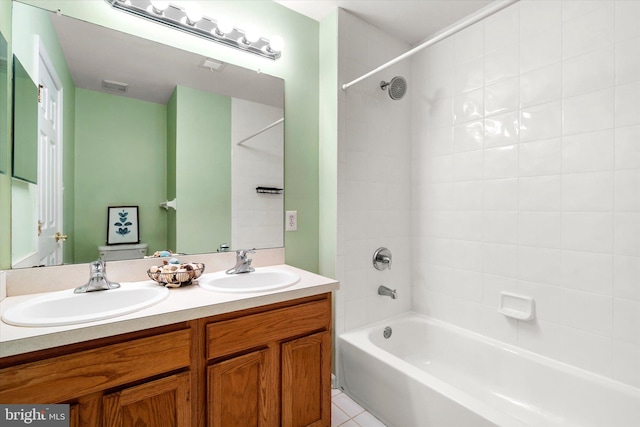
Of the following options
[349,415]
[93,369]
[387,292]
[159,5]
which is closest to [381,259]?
[387,292]

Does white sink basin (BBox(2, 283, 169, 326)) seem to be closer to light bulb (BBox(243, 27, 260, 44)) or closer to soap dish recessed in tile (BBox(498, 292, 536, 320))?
light bulb (BBox(243, 27, 260, 44))

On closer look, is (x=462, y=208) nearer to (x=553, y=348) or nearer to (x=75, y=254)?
(x=553, y=348)

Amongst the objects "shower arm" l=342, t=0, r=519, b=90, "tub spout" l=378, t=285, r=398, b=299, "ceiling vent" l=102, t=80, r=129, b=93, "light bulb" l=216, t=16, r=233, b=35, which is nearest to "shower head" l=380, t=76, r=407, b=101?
"shower arm" l=342, t=0, r=519, b=90

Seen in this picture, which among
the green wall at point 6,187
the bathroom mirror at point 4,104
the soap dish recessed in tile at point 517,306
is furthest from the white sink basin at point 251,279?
the soap dish recessed in tile at point 517,306

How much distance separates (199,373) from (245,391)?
215mm

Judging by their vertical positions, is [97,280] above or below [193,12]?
below

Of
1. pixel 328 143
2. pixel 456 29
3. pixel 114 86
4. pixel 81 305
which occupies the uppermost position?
pixel 456 29

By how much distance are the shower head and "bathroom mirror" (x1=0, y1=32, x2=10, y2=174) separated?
1861mm

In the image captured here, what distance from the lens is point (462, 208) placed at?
→ 81.5 inches

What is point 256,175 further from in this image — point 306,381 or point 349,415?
point 349,415

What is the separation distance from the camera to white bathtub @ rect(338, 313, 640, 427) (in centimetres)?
137

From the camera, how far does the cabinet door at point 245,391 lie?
3.87 feet

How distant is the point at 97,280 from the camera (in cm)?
128

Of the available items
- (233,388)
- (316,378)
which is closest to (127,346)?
(233,388)
